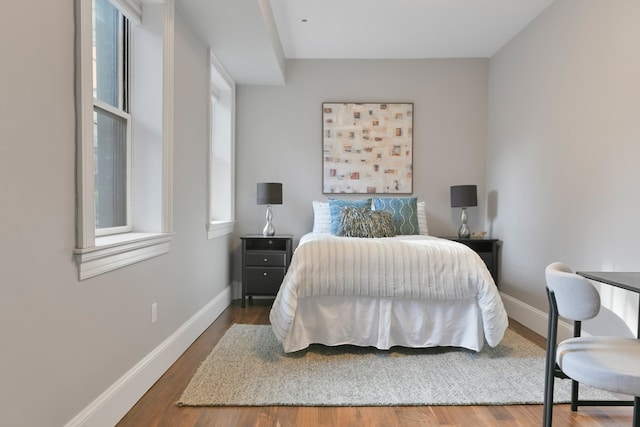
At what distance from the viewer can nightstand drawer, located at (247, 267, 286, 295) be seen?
13.6 feet

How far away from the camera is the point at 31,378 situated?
1.36m

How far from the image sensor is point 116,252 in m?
1.89

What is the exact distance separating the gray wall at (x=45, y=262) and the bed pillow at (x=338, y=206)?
2.17 meters

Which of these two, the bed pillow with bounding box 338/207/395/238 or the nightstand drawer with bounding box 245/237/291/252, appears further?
the nightstand drawer with bounding box 245/237/291/252

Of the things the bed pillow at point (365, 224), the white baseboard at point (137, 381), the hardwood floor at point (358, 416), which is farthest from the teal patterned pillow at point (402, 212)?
the hardwood floor at point (358, 416)

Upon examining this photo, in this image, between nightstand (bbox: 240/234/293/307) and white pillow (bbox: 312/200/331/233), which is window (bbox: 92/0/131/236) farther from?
white pillow (bbox: 312/200/331/233)

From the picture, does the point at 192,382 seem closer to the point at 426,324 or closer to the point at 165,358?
the point at 165,358

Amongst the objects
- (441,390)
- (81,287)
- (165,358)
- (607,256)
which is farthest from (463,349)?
(81,287)

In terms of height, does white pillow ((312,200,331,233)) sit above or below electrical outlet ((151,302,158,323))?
above

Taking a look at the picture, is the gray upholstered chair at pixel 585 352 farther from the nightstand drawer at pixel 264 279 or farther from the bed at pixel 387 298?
the nightstand drawer at pixel 264 279

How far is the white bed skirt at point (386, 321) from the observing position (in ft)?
9.12

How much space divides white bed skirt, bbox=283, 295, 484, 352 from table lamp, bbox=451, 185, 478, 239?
1.64 metres

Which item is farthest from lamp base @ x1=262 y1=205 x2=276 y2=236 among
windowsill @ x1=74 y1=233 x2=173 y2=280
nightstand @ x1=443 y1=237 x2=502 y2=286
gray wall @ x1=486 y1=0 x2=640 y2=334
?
gray wall @ x1=486 y1=0 x2=640 y2=334

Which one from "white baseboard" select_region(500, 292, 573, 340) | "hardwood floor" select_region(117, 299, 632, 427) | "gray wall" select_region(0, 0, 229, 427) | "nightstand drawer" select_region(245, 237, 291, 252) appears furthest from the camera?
"nightstand drawer" select_region(245, 237, 291, 252)
